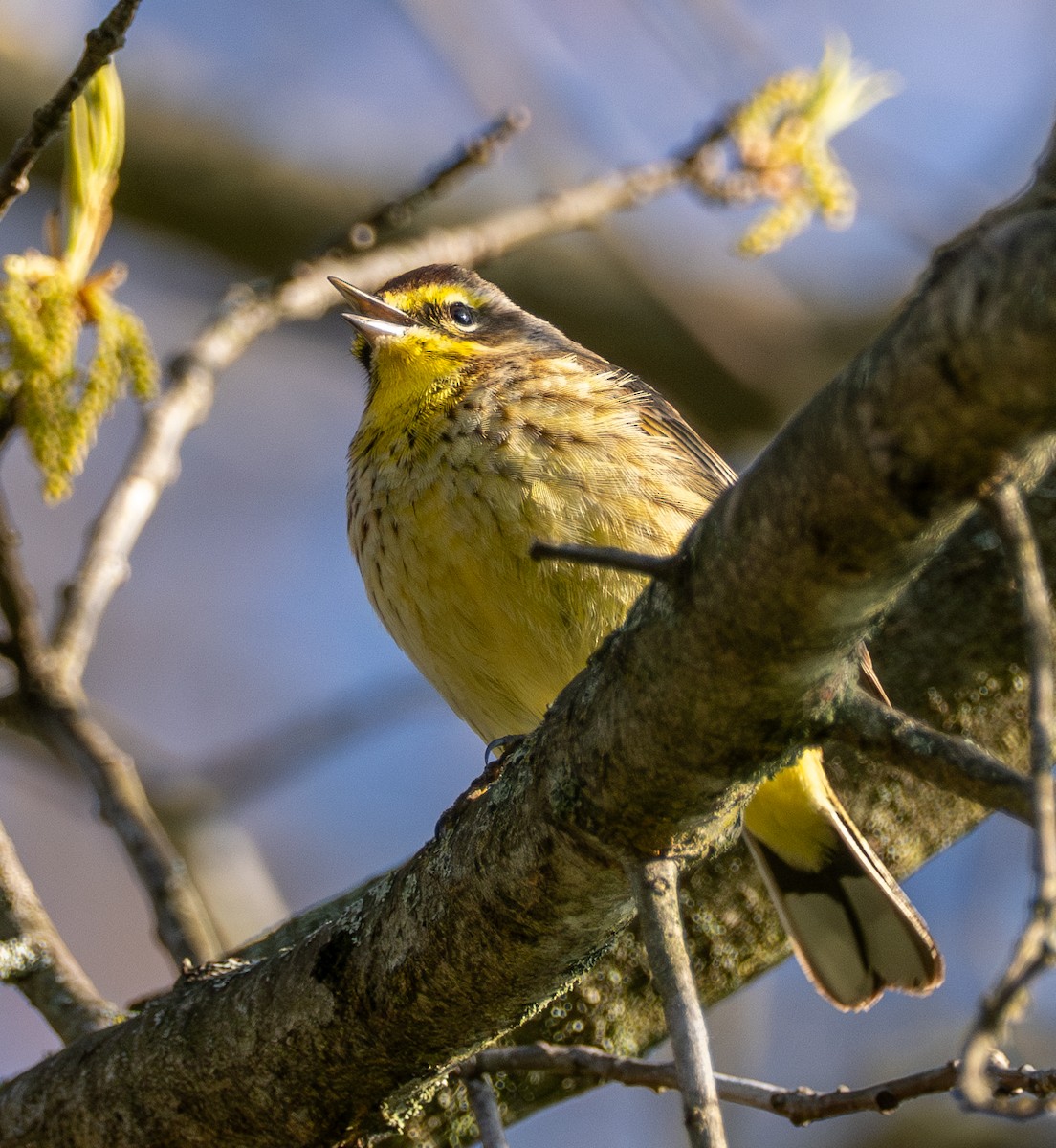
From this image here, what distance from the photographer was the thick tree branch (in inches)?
60.9

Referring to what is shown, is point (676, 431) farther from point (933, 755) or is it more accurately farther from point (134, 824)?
point (933, 755)

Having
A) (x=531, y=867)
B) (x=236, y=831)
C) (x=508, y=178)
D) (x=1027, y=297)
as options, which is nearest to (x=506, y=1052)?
(x=531, y=867)

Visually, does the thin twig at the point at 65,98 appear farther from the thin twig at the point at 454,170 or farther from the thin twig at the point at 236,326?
the thin twig at the point at 454,170

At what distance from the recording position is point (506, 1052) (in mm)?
2912

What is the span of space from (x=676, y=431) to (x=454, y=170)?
1034 mm

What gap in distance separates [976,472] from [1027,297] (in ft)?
0.73

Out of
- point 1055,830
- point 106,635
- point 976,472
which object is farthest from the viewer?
point 106,635

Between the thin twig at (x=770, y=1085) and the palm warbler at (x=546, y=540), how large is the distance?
1.11 meters

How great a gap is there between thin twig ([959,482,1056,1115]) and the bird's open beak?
3.20 m

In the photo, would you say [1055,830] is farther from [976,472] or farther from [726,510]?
[726,510]

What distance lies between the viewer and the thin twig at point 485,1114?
8.18 ft

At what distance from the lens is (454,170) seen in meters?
4.10

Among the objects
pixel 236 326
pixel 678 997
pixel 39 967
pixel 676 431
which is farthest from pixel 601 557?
pixel 236 326

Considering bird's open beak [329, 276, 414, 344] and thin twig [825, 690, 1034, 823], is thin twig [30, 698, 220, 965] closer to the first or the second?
bird's open beak [329, 276, 414, 344]
